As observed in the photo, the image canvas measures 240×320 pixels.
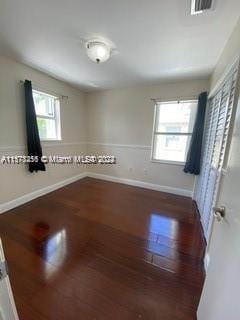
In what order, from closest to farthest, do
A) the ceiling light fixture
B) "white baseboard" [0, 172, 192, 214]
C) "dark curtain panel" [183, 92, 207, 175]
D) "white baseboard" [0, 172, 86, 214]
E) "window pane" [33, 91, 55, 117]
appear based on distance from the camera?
the ceiling light fixture
"white baseboard" [0, 172, 86, 214]
"white baseboard" [0, 172, 192, 214]
"dark curtain panel" [183, 92, 207, 175]
"window pane" [33, 91, 55, 117]

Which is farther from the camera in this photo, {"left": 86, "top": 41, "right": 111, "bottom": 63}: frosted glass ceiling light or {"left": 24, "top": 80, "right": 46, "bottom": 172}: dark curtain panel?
{"left": 24, "top": 80, "right": 46, "bottom": 172}: dark curtain panel

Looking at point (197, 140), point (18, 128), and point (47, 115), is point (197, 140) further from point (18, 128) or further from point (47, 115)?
point (18, 128)

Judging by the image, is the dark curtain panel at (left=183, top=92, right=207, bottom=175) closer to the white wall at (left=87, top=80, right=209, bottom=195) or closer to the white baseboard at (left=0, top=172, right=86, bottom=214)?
the white wall at (left=87, top=80, right=209, bottom=195)

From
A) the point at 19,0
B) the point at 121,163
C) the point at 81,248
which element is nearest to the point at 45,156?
the point at 121,163

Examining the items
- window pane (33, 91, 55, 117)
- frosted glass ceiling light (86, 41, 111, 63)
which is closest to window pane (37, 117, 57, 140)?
window pane (33, 91, 55, 117)

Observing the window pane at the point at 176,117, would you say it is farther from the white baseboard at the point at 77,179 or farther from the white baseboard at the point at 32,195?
the white baseboard at the point at 32,195

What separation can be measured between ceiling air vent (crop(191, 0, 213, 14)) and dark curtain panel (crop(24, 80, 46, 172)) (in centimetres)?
249

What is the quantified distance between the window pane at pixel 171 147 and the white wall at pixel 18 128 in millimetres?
2213

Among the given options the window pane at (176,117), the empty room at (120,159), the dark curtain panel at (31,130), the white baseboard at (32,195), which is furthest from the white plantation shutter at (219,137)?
the white baseboard at (32,195)

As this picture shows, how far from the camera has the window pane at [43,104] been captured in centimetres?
297

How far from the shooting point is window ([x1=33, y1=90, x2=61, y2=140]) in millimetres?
3029

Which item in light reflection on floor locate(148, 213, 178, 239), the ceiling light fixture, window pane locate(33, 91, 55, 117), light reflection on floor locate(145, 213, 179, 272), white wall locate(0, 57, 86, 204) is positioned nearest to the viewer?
light reflection on floor locate(145, 213, 179, 272)

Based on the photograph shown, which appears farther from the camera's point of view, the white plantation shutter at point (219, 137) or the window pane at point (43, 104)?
the window pane at point (43, 104)

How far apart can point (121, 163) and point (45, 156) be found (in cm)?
181
